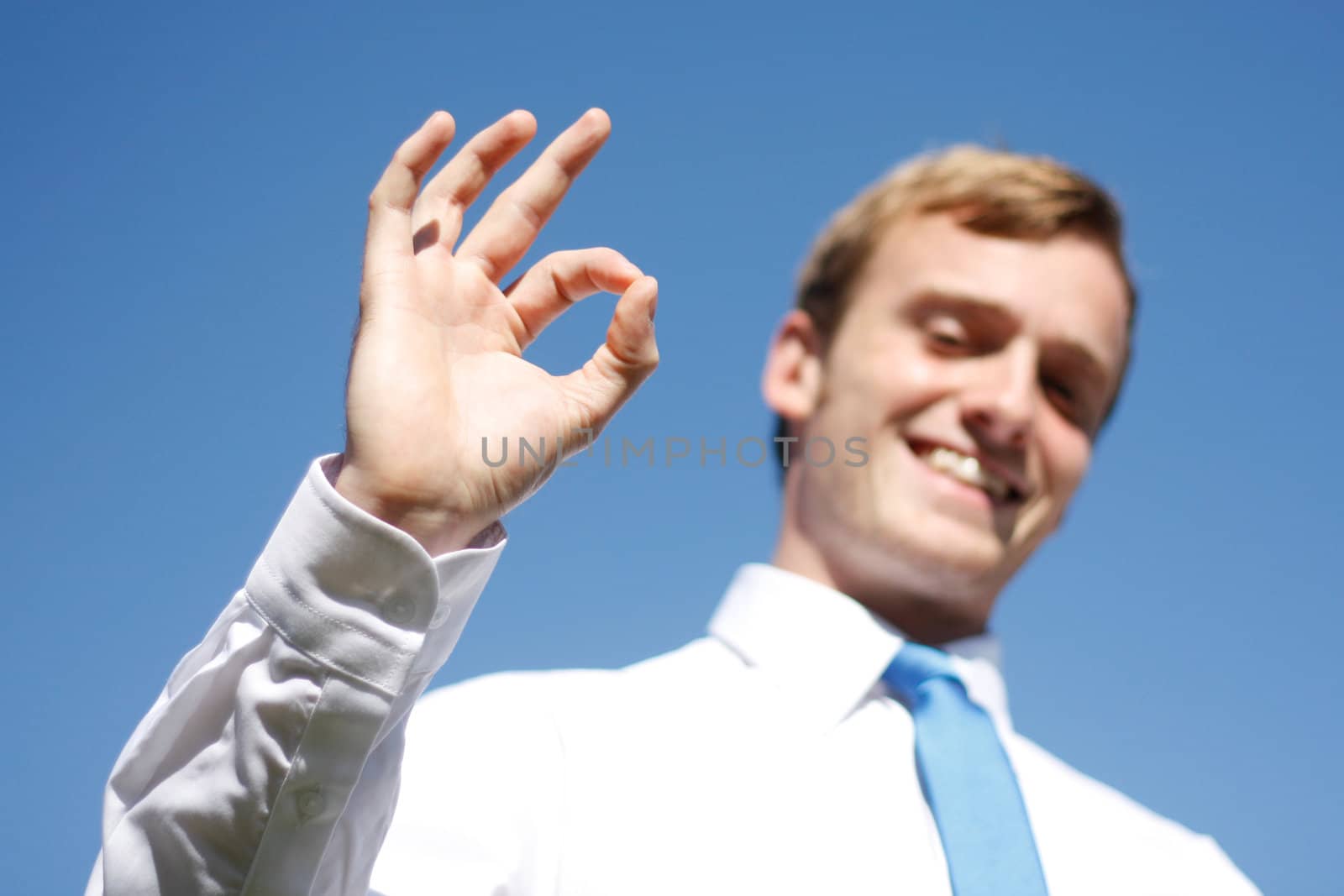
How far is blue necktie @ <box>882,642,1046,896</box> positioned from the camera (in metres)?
1.74

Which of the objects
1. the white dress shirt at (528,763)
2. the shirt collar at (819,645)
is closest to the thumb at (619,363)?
the white dress shirt at (528,763)

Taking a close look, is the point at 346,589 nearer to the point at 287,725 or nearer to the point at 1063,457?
the point at 287,725

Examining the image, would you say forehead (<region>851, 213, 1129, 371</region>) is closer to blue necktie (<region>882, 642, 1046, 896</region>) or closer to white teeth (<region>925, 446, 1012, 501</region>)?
white teeth (<region>925, 446, 1012, 501</region>)

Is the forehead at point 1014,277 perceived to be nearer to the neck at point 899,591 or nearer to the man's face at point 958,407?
the man's face at point 958,407

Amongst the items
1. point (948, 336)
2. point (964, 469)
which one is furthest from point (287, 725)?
point (948, 336)

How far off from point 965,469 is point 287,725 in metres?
1.53

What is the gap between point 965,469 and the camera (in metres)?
2.29

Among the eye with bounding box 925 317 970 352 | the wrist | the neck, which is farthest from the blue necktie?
the wrist

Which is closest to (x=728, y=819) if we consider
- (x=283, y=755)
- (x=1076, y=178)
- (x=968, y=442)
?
(x=283, y=755)

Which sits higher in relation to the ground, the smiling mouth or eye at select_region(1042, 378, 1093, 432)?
eye at select_region(1042, 378, 1093, 432)

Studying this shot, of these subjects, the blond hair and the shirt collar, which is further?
the blond hair

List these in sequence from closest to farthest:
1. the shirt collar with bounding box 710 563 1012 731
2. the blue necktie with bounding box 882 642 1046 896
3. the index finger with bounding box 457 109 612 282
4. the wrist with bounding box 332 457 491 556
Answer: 1. the wrist with bounding box 332 457 491 556
2. the index finger with bounding box 457 109 612 282
3. the blue necktie with bounding box 882 642 1046 896
4. the shirt collar with bounding box 710 563 1012 731

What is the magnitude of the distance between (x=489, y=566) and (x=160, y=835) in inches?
18.1

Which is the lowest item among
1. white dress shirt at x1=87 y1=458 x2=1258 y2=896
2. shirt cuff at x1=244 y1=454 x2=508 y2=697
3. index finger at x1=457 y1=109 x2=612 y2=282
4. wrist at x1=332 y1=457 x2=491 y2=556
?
white dress shirt at x1=87 y1=458 x2=1258 y2=896
